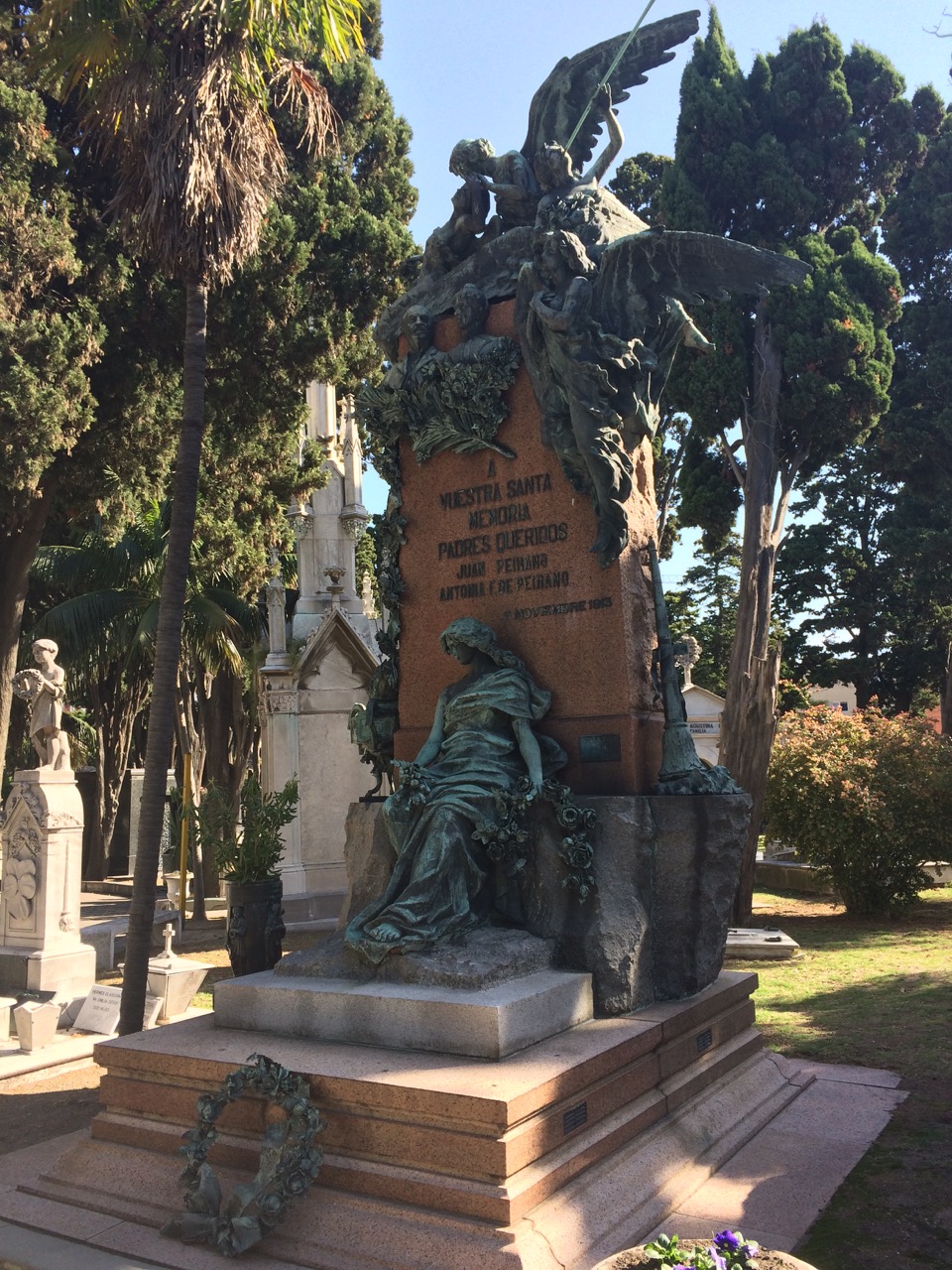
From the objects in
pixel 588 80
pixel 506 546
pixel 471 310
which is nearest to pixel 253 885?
pixel 506 546

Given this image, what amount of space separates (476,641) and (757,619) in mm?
11954

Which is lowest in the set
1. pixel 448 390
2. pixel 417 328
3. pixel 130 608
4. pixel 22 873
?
pixel 22 873

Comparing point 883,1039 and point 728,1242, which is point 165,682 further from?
point 883,1039

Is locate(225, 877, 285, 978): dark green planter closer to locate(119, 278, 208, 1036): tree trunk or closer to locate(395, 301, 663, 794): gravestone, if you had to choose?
locate(119, 278, 208, 1036): tree trunk

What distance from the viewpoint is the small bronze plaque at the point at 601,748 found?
20.5ft

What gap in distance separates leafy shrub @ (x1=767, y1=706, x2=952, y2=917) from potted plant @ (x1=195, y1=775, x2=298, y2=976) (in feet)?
30.0

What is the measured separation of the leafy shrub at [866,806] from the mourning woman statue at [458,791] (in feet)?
32.3

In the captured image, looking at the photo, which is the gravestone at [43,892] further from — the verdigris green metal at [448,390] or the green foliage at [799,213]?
the green foliage at [799,213]

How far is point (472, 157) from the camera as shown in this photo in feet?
25.4

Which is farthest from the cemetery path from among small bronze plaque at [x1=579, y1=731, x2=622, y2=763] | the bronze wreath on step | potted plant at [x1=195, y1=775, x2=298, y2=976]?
small bronze plaque at [x1=579, y1=731, x2=622, y2=763]

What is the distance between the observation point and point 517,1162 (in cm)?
404

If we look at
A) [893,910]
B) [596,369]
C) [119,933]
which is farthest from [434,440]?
[893,910]

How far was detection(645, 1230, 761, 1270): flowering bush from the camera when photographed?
284 centimetres

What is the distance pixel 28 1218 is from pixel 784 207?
1893 centimetres
